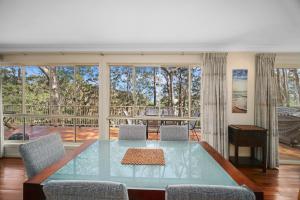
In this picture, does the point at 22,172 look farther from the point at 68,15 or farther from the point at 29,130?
the point at 68,15

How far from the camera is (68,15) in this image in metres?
2.26

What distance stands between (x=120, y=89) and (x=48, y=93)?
177 centimetres

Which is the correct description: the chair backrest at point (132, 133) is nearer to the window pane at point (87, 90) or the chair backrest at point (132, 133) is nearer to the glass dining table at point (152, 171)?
the glass dining table at point (152, 171)

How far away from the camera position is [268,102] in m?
4.05

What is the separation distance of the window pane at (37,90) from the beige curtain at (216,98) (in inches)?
145

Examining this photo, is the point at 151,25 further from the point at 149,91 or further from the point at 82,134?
the point at 82,134

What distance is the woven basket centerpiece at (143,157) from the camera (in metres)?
1.84

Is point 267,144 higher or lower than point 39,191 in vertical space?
lower

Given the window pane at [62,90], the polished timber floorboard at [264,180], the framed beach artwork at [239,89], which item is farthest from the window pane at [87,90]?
the framed beach artwork at [239,89]

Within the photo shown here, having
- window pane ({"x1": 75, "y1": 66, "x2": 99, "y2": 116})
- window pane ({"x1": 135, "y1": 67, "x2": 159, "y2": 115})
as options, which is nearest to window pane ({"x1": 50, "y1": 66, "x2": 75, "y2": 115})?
window pane ({"x1": 75, "y1": 66, "x2": 99, "y2": 116})

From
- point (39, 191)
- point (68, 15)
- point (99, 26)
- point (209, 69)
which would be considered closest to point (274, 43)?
point (209, 69)

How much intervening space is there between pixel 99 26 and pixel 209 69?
95.9 inches

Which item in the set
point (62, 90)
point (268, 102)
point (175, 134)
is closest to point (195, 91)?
point (268, 102)

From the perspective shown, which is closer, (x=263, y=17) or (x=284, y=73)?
(x=263, y=17)
